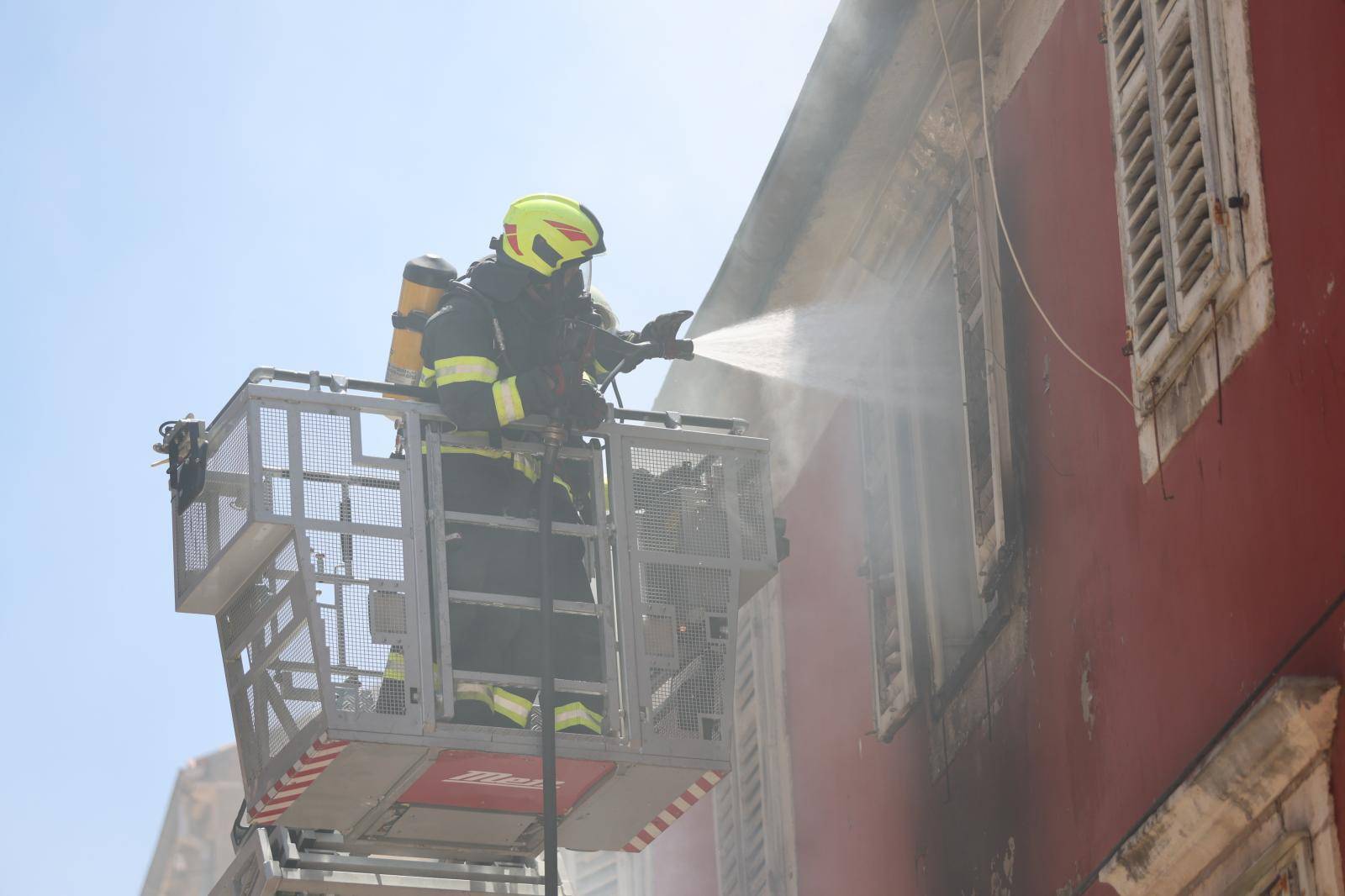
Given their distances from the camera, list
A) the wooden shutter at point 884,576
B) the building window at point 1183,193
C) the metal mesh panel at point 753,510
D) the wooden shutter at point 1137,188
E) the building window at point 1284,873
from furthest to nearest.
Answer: the wooden shutter at point 884,576 → the metal mesh panel at point 753,510 → the wooden shutter at point 1137,188 → the building window at point 1183,193 → the building window at point 1284,873

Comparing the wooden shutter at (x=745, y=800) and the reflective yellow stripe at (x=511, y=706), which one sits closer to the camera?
the reflective yellow stripe at (x=511, y=706)

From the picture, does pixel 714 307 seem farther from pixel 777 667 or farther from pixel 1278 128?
pixel 1278 128

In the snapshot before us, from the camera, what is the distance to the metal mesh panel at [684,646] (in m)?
7.14

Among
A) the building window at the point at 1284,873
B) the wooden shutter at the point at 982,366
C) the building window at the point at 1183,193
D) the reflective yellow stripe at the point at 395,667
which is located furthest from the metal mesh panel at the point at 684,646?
the building window at the point at 1284,873

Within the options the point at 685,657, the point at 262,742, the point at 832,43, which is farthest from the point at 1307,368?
the point at 832,43

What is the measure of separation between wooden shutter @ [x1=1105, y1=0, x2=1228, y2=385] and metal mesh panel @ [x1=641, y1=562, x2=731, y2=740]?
205 centimetres

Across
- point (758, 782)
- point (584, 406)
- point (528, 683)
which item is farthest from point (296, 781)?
point (758, 782)

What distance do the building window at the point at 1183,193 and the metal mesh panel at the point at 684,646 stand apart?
77.7 inches

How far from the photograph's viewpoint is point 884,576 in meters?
8.92

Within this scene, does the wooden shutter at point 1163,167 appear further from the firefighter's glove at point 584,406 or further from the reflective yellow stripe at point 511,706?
the reflective yellow stripe at point 511,706

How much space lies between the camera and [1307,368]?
4.83 m

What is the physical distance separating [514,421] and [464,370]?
25 centimetres

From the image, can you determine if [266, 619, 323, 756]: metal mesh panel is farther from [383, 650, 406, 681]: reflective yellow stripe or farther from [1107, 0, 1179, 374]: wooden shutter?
[1107, 0, 1179, 374]: wooden shutter

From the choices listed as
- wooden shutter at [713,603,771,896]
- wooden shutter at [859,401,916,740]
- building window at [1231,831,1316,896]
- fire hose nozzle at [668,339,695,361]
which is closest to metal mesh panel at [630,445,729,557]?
fire hose nozzle at [668,339,695,361]
